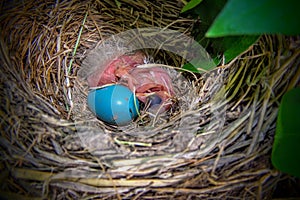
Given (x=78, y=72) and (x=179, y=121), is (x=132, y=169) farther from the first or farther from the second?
(x=78, y=72)

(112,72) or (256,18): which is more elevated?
(112,72)

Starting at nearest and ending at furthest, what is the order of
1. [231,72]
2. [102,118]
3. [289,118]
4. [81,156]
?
1. [289,118]
2. [81,156]
3. [231,72]
4. [102,118]

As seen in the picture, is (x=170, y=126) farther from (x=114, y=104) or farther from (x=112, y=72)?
(x=112, y=72)

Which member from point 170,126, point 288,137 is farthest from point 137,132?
point 288,137

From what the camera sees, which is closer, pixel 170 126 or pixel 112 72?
pixel 170 126

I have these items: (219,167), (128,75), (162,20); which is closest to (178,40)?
(162,20)

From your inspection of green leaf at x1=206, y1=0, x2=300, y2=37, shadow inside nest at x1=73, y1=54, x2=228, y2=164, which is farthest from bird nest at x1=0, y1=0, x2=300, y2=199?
green leaf at x1=206, y1=0, x2=300, y2=37
